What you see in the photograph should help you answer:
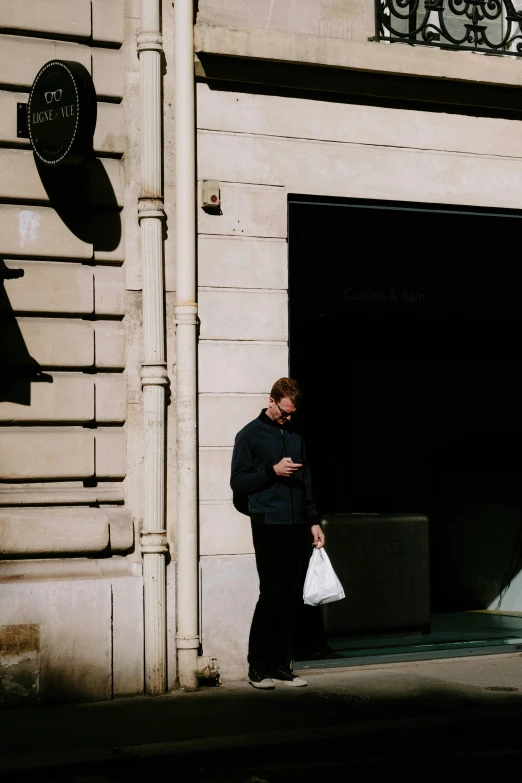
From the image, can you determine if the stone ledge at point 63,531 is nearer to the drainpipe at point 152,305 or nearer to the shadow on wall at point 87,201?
the drainpipe at point 152,305

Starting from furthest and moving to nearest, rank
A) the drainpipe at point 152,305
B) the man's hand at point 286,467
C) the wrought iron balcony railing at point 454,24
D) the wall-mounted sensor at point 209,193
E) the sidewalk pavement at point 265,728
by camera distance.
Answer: the wrought iron balcony railing at point 454,24 < the wall-mounted sensor at point 209,193 < the drainpipe at point 152,305 < the man's hand at point 286,467 < the sidewalk pavement at point 265,728

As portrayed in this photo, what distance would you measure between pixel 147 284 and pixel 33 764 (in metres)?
3.43

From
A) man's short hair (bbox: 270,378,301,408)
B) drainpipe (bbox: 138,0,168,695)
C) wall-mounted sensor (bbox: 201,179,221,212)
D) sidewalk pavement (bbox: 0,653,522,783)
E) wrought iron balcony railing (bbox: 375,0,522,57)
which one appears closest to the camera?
sidewalk pavement (bbox: 0,653,522,783)

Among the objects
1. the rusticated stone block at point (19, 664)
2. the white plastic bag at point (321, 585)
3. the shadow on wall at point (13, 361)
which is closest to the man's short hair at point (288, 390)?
the white plastic bag at point (321, 585)

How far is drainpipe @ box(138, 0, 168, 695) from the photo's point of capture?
8.09 m

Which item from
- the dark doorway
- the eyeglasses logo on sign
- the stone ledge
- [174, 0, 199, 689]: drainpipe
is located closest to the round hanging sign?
the eyeglasses logo on sign

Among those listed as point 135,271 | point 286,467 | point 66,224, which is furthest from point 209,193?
point 286,467

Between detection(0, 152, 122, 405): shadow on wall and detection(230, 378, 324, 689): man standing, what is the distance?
4.75 feet

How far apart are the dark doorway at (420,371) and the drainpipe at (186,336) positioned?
118 cm

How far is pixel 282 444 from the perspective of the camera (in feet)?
26.7

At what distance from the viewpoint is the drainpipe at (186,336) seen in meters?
8.12

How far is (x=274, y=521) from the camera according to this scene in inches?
315

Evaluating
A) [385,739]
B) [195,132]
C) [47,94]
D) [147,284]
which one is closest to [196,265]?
[147,284]

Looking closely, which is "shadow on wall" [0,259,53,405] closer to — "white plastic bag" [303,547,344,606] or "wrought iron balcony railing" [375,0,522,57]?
"white plastic bag" [303,547,344,606]
